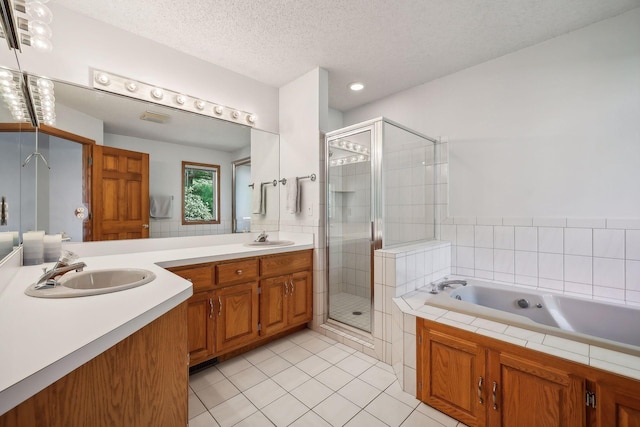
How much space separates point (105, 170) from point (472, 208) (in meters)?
3.00

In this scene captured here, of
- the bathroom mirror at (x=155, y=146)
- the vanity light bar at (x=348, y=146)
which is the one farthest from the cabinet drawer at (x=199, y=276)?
the vanity light bar at (x=348, y=146)

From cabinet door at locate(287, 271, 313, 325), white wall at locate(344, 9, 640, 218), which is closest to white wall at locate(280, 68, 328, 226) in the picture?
cabinet door at locate(287, 271, 313, 325)

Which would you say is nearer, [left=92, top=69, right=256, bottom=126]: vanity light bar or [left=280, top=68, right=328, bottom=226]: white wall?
[left=92, top=69, right=256, bottom=126]: vanity light bar

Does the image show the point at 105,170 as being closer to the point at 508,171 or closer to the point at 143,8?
the point at 143,8

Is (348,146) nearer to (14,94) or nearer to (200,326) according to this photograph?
(200,326)

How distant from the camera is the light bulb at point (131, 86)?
1.99 meters

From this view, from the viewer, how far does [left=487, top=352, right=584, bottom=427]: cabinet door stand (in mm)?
1156

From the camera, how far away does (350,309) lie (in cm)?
Result: 260

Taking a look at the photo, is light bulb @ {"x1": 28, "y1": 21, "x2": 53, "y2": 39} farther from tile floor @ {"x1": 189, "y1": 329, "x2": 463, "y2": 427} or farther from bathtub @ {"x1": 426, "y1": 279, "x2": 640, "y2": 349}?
bathtub @ {"x1": 426, "y1": 279, "x2": 640, "y2": 349}

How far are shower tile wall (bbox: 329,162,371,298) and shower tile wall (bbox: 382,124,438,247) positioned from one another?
23 cm

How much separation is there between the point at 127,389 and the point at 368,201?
1.91 meters

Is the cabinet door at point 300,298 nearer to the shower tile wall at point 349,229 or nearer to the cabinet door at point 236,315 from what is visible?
the shower tile wall at point 349,229

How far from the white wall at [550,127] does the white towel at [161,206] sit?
2537 millimetres

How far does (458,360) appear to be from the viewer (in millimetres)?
1484
